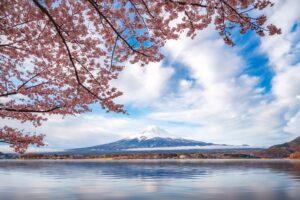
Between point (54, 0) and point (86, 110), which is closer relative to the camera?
point (54, 0)

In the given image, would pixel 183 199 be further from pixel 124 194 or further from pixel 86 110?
pixel 86 110

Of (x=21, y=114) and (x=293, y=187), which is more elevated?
(x=21, y=114)

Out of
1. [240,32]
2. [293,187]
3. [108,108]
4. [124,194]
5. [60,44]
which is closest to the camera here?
[240,32]

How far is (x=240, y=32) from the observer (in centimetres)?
880

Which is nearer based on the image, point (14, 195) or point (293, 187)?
point (14, 195)

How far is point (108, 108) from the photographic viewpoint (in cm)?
1209

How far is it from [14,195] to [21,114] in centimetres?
380

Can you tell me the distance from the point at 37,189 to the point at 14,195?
1890 millimetres

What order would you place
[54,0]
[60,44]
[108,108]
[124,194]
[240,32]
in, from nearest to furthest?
1. [240,32]
2. [54,0]
3. [60,44]
4. [108,108]
5. [124,194]

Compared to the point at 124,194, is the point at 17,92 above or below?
→ above

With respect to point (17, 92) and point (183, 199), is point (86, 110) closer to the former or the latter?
point (17, 92)

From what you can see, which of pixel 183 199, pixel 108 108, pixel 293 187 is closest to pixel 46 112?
pixel 108 108

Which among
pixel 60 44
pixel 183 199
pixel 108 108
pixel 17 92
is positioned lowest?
pixel 183 199

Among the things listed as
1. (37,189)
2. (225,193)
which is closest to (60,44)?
(37,189)
